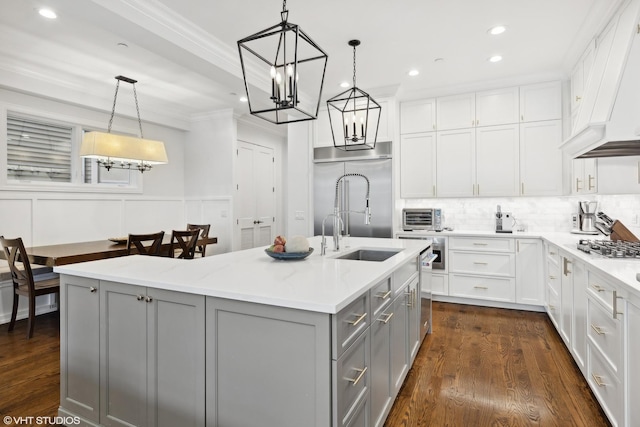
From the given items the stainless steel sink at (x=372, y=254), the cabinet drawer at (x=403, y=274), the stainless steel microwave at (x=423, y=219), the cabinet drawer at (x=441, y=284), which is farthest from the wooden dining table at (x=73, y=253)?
the cabinet drawer at (x=441, y=284)

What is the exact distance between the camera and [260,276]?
179 cm

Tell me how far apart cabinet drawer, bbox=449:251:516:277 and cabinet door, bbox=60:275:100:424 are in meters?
Result: 3.83

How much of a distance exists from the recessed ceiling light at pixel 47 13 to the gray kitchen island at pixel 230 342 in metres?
2.19

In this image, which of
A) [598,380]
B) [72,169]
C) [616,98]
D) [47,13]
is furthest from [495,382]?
[72,169]

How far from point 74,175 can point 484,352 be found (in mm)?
5139

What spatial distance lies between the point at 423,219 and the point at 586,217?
1733 mm

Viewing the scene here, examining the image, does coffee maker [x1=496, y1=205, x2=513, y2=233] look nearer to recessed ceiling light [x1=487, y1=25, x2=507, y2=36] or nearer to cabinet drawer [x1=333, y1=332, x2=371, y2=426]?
recessed ceiling light [x1=487, y1=25, x2=507, y2=36]

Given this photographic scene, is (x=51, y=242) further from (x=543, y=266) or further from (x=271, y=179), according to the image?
(x=543, y=266)

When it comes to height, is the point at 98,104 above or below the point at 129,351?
above

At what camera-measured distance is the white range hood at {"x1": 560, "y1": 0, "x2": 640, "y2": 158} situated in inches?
84.6

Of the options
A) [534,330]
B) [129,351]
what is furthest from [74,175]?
[534,330]

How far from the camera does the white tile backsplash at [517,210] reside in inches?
175

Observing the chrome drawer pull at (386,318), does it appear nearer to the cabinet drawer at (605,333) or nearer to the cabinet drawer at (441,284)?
the cabinet drawer at (605,333)

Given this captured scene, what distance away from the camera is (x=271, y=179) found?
23.5 feet
